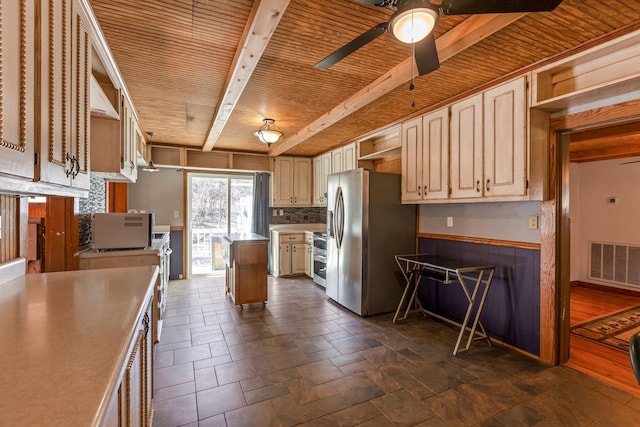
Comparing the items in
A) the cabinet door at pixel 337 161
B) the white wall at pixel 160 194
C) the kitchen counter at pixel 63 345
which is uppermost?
the cabinet door at pixel 337 161

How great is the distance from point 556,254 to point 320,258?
3171 millimetres

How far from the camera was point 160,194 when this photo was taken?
17.9ft

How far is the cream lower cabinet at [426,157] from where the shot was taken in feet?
10.2

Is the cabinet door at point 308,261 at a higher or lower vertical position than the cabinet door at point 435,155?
lower

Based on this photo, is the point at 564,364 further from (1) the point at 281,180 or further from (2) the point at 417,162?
(1) the point at 281,180

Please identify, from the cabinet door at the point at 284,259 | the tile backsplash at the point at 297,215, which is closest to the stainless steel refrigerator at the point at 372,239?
the cabinet door at the point at 284,259

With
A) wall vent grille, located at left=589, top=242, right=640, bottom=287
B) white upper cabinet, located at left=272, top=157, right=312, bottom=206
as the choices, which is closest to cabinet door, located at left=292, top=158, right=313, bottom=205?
white upper cabinet, located at left=272, top=157, right=312, bottom=206

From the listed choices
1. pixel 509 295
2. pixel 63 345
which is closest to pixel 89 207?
pixel 63 345

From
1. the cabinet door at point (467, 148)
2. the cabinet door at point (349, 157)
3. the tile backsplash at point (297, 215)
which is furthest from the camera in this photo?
the tile backsplash at point (297, 215)

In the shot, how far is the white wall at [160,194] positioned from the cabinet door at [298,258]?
2.15 metres

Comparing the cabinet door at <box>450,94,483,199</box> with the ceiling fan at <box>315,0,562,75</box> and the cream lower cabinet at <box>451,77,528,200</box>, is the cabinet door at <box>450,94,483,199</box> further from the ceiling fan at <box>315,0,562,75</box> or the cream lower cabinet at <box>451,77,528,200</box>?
the ceiling fan at <box>315,0,562,75</box>

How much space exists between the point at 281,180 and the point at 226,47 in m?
3.85

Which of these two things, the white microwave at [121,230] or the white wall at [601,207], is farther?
the white wall at [601,207]

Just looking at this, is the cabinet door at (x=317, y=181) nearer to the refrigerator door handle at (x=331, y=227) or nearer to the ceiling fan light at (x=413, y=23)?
the refrigerator door handle at (x=331, y=227)
